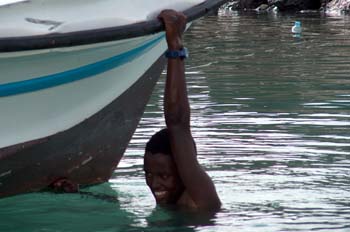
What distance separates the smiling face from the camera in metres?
6.60

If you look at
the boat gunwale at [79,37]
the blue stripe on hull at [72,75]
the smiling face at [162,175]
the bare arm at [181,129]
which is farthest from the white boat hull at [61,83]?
the smiling face at [162,175]

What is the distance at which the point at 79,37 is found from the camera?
6.63 metres

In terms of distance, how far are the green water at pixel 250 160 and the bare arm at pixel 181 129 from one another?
1.12ft

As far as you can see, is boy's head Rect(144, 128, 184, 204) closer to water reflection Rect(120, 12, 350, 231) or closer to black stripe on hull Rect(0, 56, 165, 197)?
water reflection Rect(120, 12, 350, 231)

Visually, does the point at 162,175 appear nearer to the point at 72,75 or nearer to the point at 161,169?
the point at 161,169

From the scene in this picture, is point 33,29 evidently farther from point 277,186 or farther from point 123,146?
point 277,186

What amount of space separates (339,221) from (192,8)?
178cm

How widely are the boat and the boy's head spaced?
736 mm

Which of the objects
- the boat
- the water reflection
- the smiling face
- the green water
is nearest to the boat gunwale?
the boat

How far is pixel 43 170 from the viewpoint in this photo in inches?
299

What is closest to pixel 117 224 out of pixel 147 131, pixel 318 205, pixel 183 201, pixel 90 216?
pixel 90 216

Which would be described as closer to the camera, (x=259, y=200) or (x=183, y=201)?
(x=183, y=201)

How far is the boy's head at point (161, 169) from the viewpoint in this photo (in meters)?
6.60

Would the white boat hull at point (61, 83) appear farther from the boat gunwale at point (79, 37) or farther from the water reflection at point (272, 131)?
the water reflection at point (272, 131)
